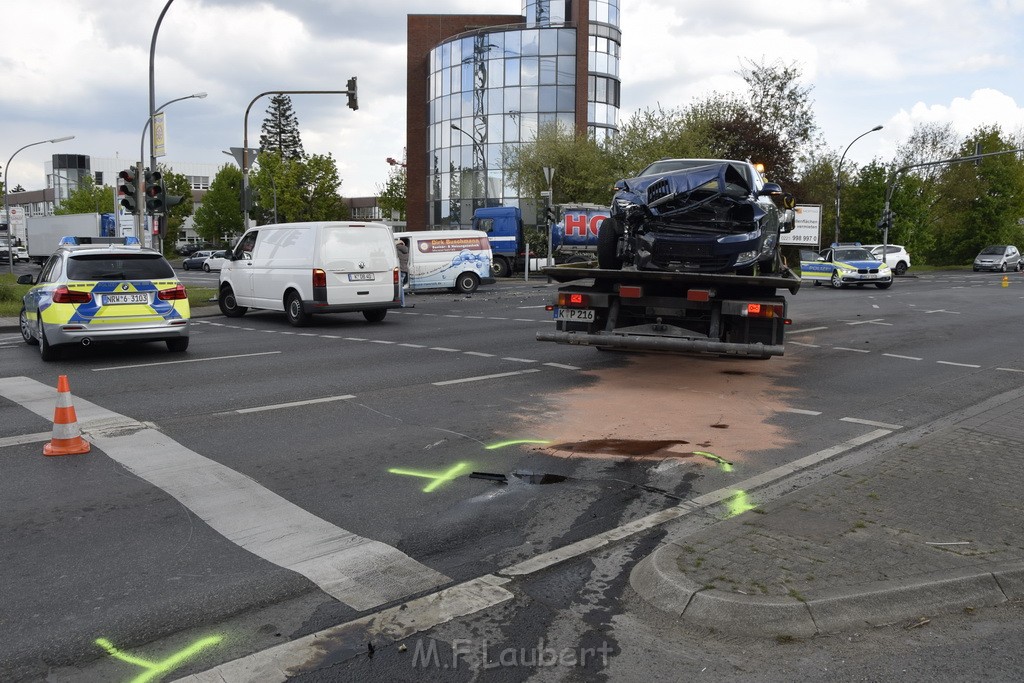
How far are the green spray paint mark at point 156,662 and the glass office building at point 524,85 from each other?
49653 millimetres

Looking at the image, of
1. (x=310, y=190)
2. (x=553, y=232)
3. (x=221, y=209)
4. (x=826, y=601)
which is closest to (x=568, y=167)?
(x=553, y=232)

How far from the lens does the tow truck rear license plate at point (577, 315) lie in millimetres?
9914

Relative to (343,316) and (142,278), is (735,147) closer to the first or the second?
(343,316)

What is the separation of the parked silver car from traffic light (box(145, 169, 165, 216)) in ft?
168

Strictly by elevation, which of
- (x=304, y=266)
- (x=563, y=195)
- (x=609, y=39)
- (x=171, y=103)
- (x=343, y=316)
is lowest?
(x=343, y=316)

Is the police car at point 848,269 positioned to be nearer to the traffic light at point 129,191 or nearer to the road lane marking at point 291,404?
the traffic light at point 129,191

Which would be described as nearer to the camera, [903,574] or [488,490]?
[903,574]

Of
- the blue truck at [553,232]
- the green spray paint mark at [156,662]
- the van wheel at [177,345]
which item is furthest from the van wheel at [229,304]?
the blue truck at [553,232]

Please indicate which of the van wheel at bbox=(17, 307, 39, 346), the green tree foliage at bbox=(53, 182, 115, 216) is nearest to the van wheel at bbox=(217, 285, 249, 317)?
the van wheel at bbox=(17, 307, 39, 346)

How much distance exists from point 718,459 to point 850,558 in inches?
90.6

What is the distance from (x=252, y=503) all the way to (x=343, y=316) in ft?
45.7

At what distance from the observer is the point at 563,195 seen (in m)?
49.0

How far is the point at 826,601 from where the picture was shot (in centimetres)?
367

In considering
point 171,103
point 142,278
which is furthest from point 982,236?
point 142,278
